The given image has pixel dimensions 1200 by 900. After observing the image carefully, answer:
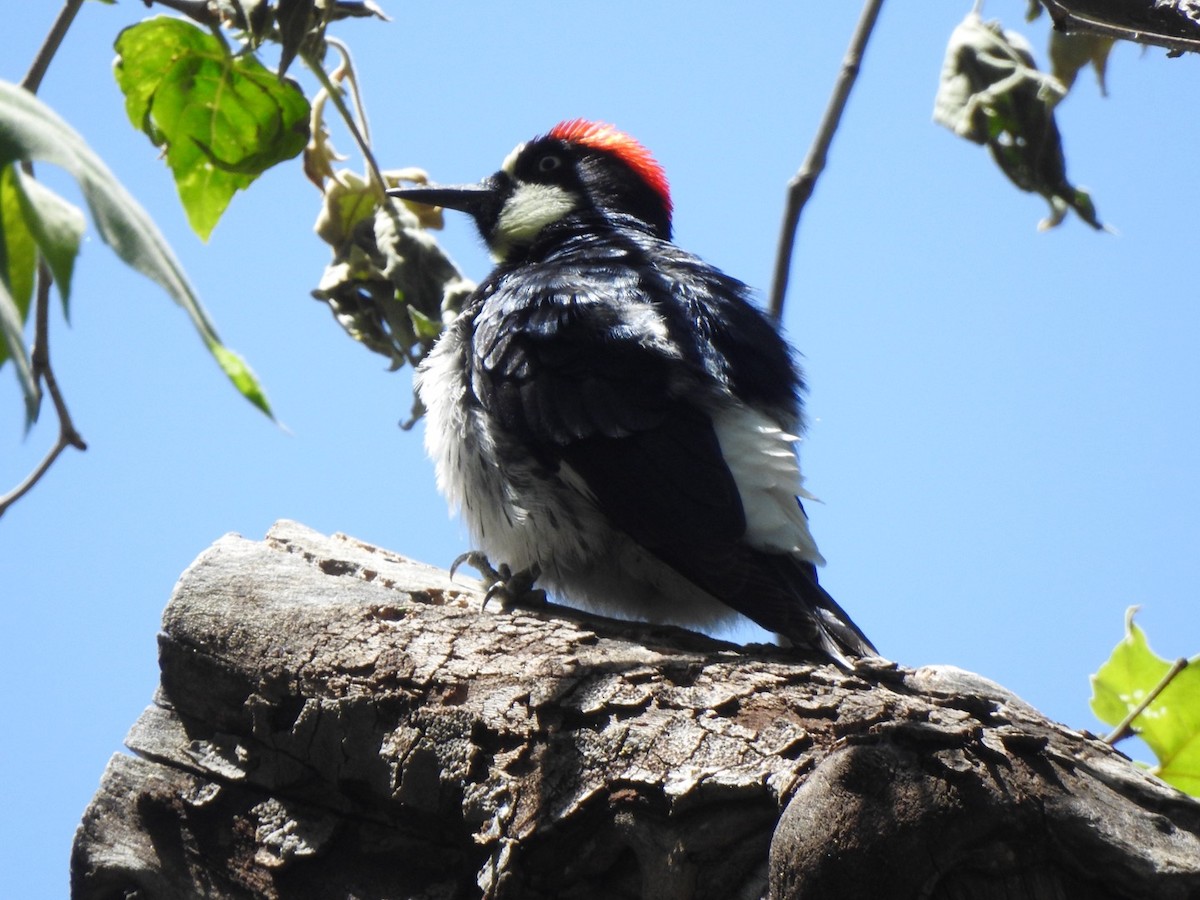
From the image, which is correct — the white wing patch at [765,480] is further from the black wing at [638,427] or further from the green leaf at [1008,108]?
the green leaf at [1008,108]

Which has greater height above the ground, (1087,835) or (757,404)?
(757,404)

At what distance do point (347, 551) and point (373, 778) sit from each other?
90 centimetres

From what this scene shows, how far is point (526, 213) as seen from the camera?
4605mm

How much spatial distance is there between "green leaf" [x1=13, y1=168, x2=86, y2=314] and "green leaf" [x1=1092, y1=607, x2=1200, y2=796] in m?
2.41

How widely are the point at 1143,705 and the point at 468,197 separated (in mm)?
3031

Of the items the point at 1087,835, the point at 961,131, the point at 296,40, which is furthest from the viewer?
the point at 961,131

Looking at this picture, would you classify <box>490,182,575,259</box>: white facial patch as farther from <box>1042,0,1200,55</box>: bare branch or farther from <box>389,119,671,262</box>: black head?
<box>1042,0,1200,55</box>: bare branch

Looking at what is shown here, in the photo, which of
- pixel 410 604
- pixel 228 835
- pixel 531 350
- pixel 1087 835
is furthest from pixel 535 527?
pixel 1087 835

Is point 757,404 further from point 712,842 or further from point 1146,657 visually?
point 712,842

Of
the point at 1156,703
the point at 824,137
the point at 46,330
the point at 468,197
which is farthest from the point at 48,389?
the point at 468,197

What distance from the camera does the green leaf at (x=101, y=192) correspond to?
3.18 ft

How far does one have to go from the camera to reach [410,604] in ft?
8.53

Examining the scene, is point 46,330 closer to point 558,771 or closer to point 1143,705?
point 558,771

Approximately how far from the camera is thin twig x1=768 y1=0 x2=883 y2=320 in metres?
3.06
